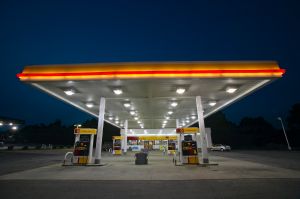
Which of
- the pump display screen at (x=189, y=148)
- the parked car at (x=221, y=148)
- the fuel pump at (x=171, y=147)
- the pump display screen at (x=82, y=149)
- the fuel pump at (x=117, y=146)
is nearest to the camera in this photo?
the pump display screen at (x=189, y=148)

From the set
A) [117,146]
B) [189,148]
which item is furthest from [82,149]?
[117,146]

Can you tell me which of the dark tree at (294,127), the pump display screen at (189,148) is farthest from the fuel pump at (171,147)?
the dark tree at (294,127)

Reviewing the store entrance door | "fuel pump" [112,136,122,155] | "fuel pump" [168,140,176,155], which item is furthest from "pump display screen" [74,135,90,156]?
the store entrance door

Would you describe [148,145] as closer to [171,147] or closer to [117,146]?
[171,147]

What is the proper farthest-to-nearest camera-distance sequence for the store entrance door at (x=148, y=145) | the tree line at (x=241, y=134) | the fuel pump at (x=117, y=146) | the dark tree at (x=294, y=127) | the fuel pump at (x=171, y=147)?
the tree line at (x=241, y=134) → the store entrance door at (x=148, y=145) → the dark tree at (x=294, y=127) → the fuel pump at (x=171, y=147) → the fuel pump at (x=117, y=146)

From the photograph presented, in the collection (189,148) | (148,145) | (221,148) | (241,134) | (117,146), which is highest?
(241,134)

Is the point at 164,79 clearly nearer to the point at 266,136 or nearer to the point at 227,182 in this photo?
the point at 227,182

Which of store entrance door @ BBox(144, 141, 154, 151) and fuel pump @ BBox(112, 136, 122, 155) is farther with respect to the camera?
store entrance door @ BBox(144, 141, 154, 151)

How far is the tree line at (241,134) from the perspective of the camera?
1820 inches

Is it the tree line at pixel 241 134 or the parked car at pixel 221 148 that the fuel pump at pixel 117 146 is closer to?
the parked car at pixel 221 148

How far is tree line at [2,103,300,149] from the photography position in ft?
152

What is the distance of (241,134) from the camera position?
2368 inches

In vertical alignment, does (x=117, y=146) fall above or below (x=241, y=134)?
below

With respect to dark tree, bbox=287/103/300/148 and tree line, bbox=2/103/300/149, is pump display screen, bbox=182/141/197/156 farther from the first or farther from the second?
dark tree, bbox=287/103/300/148
